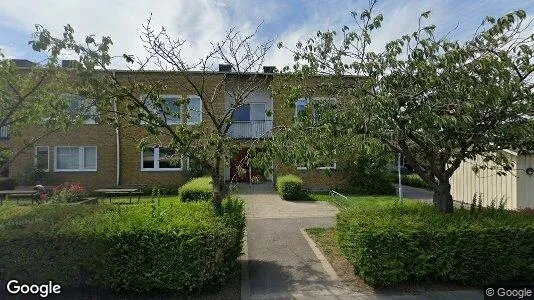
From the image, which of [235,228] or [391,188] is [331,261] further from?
[391,188]

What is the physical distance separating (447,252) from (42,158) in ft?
65.5

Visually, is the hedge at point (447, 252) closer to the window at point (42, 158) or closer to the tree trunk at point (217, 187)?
the tree trunk at point (217, 187)

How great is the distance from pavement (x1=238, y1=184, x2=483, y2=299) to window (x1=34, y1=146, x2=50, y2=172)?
13.4m

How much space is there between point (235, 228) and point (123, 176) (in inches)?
594

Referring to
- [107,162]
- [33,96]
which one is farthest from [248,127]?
[33,96]

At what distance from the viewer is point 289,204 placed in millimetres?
13188

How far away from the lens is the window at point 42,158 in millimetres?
17984

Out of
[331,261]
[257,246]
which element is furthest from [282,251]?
[331,261]

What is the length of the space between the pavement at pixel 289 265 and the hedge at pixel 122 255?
881 millimetres

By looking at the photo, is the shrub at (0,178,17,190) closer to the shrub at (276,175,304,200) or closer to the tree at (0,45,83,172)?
the tree at (0,45,83,172)

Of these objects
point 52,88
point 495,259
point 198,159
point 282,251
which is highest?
point 52,88

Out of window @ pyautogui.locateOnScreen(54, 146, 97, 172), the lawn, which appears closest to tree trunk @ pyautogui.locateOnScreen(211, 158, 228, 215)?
the lawn

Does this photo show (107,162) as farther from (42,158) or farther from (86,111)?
(86,111)

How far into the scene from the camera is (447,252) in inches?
187
